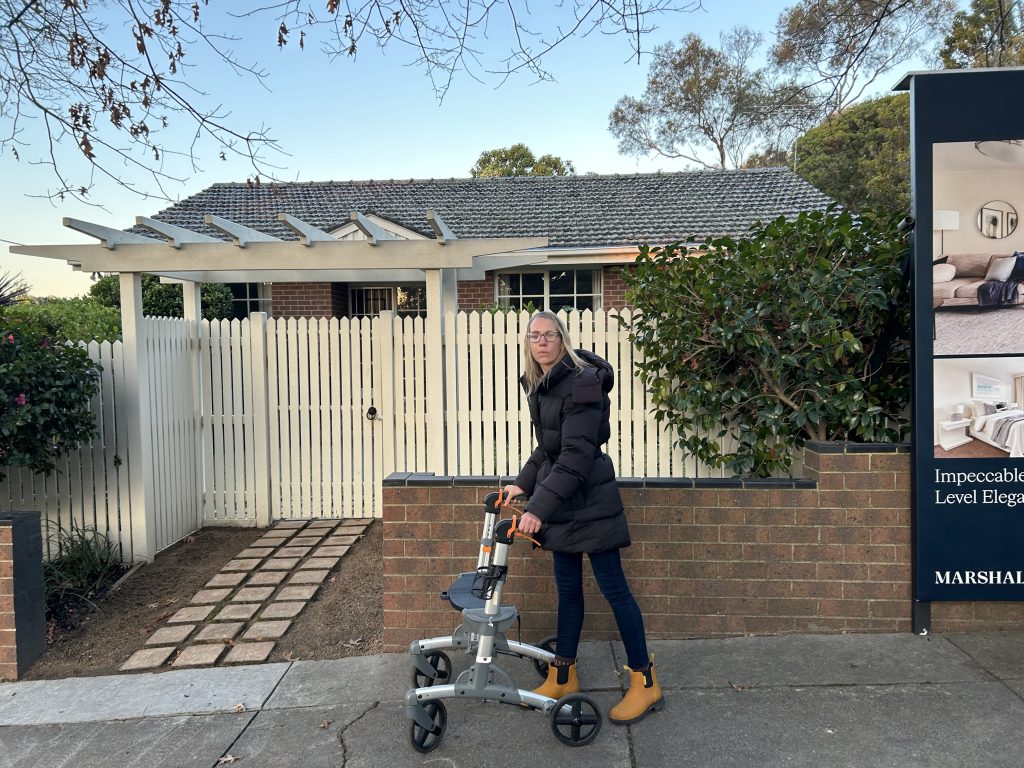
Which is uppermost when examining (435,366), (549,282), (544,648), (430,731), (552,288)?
(549,282)

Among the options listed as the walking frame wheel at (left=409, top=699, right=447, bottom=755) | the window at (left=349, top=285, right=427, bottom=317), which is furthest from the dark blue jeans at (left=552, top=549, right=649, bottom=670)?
the window at (left=349, top=285, right=427, bottom=317)

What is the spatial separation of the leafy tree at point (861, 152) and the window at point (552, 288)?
1315 centimetres

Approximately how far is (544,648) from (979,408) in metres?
2.66

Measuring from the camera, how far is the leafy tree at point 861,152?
23344 mm

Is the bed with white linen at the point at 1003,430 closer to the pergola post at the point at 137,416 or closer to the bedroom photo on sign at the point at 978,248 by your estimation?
the bedroom photo on sign at the point at 978,248

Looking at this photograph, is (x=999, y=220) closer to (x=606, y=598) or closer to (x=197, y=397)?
(x=606, y=598)

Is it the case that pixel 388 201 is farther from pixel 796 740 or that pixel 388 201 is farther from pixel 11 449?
pixel 796 740

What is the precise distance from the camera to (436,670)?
3717mm

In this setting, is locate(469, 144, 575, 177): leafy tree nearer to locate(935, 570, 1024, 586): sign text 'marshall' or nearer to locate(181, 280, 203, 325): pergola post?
locate(181, 280, 203, 325): pergola post

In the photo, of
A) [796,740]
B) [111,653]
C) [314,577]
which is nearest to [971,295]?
[796,740]

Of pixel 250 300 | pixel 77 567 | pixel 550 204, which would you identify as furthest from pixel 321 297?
pixel 77 567

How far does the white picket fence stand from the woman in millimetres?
2194

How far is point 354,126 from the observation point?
20.7 feet

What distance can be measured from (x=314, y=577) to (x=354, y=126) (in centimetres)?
369
